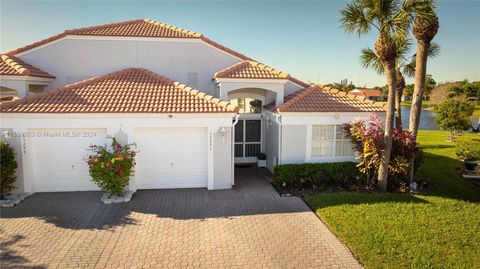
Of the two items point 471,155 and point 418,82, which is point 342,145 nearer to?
point 418,82

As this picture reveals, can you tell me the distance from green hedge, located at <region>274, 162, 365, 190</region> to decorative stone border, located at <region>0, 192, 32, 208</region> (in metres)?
10.8

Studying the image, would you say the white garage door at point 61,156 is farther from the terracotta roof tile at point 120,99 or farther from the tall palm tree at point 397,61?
the tall palm tree at point 397,61

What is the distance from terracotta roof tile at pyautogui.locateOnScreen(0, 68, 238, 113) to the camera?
1350 cm

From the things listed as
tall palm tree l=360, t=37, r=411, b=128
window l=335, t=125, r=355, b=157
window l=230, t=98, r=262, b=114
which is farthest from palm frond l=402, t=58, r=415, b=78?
window l=230, t=98, r=262, b=114

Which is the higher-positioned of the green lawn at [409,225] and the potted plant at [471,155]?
the potted plant at [471,155]

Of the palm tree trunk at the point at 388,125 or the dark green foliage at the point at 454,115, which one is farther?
the dark green foliage at the point at 454,115

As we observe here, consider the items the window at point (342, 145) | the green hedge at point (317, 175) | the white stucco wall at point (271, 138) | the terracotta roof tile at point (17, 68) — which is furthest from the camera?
the white stucco wall at point (271, 138)

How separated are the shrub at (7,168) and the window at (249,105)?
11.6 m

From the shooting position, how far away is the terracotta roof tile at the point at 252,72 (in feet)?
54.5

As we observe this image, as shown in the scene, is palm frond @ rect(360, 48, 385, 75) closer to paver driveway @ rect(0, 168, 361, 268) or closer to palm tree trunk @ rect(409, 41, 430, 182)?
palm tree trunk @ rect(409, 41, 430, 182)

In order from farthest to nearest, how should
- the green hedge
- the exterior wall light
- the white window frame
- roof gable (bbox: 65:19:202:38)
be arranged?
roof gable (bbox: 65:19:202:38) → the white window frame → the green hedge → the exterior wall light

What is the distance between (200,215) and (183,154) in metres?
3.63

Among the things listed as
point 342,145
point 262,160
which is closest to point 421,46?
point 342,145

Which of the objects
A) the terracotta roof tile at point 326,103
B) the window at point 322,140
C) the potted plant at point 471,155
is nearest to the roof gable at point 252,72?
the terracotta roof tile at point 326,103
